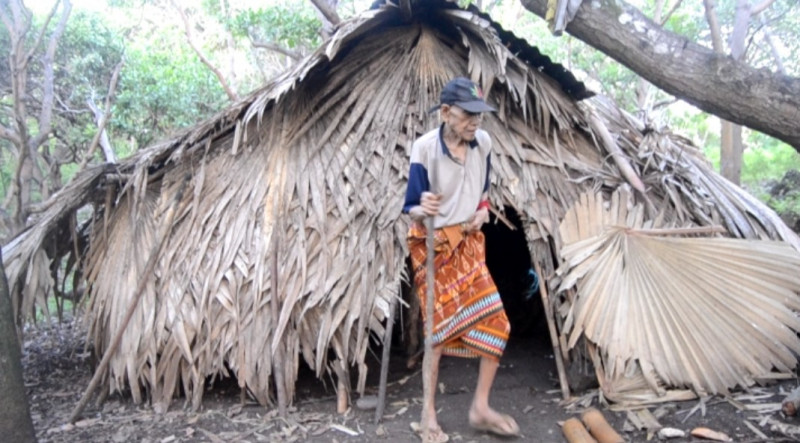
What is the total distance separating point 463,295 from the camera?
10.6ft

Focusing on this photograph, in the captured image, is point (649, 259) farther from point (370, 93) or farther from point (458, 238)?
point (370, 93)

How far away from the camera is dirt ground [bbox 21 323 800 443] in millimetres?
3238

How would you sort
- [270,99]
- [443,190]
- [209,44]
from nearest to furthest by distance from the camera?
[443,190] < [270,99] < [209,44]

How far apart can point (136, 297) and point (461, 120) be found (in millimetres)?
2788

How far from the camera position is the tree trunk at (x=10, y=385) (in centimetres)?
275

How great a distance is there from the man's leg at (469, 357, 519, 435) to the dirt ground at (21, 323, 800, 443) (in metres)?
0.14

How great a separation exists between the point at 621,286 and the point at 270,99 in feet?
8.86

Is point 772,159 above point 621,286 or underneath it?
above

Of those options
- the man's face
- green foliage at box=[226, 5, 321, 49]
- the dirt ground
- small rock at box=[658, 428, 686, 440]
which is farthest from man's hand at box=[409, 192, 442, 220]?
green foliage at box=[226, 5, 321, 49]

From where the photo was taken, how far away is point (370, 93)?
448cm

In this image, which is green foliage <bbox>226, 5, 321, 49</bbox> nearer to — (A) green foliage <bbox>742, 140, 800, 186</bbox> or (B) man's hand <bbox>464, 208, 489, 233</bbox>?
(B) man's hand <bbox>464, 208, 489, 233</bbox>

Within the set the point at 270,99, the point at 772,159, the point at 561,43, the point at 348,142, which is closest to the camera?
the point at 270,99

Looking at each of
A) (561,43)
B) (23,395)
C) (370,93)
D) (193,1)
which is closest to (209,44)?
(193,1)

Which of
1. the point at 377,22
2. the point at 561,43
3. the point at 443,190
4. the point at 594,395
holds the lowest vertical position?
the point at 594,395
